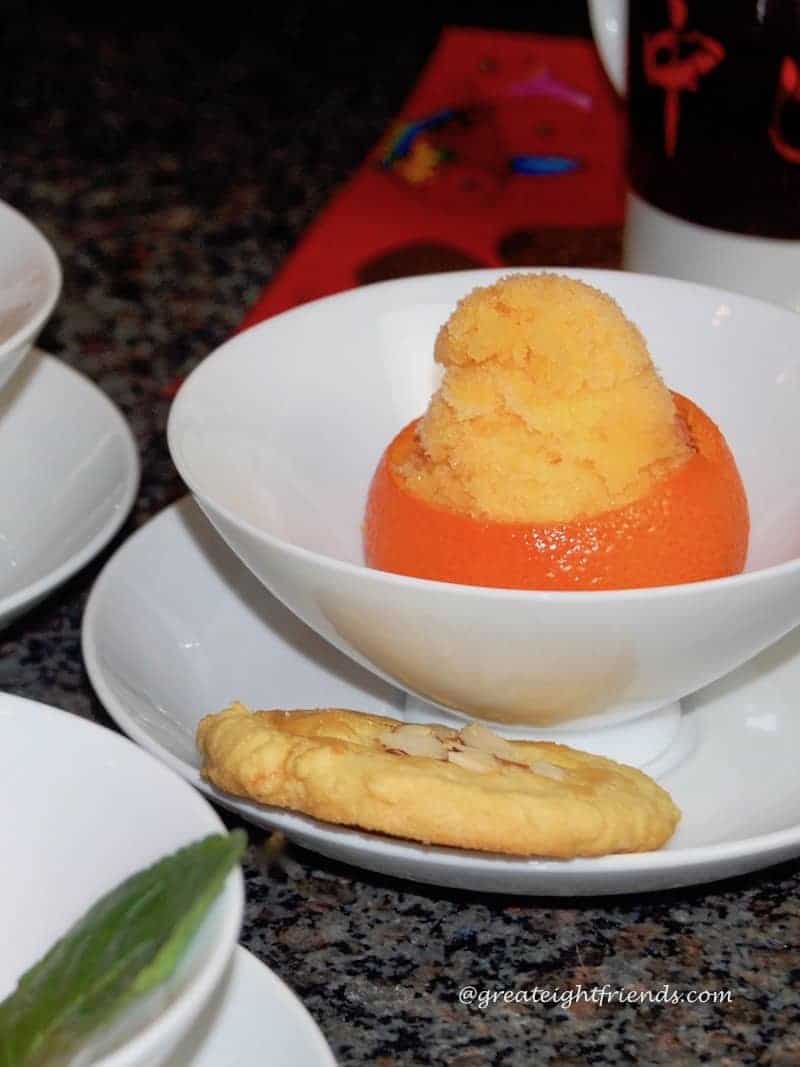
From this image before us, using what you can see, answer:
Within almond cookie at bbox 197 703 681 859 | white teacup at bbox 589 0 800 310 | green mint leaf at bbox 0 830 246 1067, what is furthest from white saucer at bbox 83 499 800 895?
white teacup at bbox 589 0 800 310

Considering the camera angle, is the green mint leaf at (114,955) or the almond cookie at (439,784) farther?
the almond cookie at (439,784)

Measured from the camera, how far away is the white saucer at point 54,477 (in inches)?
29.9

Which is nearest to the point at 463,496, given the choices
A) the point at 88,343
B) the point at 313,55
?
the point at 88,343

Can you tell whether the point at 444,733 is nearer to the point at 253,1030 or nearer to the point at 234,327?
the point at 253,1030

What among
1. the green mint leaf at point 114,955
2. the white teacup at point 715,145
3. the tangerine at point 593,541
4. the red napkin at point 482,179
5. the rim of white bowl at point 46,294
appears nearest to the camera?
the green mint leaf at point 114,955

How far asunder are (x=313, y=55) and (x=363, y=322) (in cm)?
93

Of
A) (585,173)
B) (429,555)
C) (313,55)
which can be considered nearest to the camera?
(429,555)

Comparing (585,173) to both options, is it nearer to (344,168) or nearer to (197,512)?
(344,168)

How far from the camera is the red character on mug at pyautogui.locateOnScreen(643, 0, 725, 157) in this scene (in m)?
0.86

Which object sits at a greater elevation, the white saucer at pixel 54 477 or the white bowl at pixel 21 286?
the white bowl at pixel 21 286

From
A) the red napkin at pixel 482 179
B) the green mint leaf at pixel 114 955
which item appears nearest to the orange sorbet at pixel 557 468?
the green mint leaf at pixel 114 955

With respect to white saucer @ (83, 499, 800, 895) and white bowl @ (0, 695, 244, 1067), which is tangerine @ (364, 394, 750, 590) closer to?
white saucer @ (83, 499, 800, 895)

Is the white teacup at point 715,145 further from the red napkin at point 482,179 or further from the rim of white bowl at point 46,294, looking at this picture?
the rim of white bowl at point 46,294

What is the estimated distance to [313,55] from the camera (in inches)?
63.6
